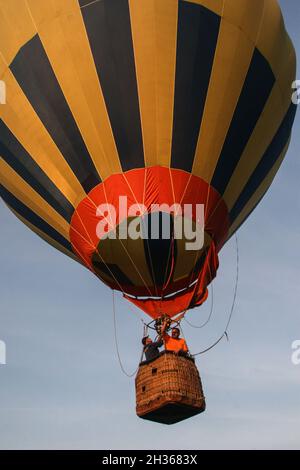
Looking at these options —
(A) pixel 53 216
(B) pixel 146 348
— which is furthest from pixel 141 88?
(B) pixel 146 348

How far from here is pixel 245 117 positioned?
31.2 feet

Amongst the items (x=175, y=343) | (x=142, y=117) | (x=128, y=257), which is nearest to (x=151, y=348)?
(x=175, y=343)

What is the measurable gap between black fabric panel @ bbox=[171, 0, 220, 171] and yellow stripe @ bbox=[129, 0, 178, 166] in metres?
0.09

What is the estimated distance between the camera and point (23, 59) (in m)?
9.38

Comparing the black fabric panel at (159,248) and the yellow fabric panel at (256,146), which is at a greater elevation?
the yellow fabric panel at (256,146)

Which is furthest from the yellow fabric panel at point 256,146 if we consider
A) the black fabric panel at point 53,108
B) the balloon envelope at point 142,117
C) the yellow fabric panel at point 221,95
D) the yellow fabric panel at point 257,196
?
the black fabric panel at point 53,108

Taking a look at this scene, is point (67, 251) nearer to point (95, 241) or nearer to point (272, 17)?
point (95, 241)

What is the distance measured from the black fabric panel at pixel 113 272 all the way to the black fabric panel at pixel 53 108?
115 centimetres

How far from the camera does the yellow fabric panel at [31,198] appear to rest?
391 inches

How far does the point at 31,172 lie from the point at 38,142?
53 centimetres

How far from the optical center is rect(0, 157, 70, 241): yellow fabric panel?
9.93m

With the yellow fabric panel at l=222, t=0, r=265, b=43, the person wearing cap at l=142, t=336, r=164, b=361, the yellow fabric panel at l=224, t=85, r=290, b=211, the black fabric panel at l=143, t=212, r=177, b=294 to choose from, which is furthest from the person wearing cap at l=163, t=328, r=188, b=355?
the yellow fabric panel at l=222, t=0, r=265, b=43

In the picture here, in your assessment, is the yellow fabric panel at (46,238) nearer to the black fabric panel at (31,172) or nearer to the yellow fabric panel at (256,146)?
the black fabric panel at (31,172)

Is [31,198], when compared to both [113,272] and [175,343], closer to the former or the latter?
[113,272]
